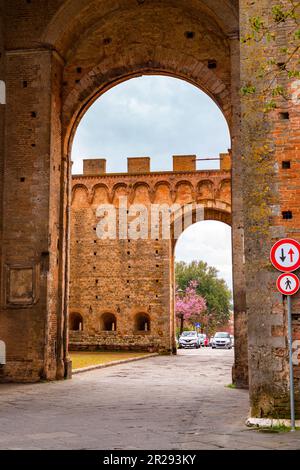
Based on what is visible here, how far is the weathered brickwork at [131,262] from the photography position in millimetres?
30297

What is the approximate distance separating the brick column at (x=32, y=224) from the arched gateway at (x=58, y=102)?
25 mm

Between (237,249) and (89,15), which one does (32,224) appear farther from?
(89,15)

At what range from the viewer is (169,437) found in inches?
269

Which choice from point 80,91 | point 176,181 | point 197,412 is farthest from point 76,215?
point 197,412

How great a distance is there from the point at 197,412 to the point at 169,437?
249 centimetres

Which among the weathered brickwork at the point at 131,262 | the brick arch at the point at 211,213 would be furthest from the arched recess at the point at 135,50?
the brick arch at the point at 211,213

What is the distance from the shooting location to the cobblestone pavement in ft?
21.3

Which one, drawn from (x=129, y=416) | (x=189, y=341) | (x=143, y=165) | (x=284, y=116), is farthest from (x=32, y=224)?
(x=189, y=341)

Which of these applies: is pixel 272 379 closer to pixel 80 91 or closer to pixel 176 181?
pixel 80 91

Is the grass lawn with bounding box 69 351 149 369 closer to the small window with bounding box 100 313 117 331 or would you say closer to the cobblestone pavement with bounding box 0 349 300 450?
the small window with bounding box 100 313 117 331

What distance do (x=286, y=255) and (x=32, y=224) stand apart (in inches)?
344

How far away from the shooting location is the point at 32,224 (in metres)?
14.9

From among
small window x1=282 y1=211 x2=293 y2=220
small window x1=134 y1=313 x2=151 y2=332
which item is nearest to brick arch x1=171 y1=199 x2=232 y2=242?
small window x1=134 y1=313 x2=151 y2=332

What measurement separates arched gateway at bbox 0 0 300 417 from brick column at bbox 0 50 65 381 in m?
0.03
